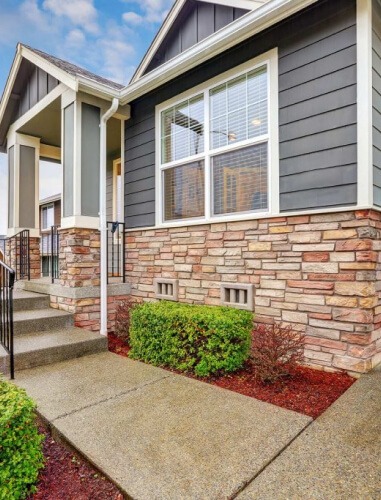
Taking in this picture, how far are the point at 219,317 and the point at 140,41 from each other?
1199 centimetres

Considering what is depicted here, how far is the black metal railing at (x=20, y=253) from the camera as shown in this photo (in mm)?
6266

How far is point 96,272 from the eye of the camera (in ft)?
16.1

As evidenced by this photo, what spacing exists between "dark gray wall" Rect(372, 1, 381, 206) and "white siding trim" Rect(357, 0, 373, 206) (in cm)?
15

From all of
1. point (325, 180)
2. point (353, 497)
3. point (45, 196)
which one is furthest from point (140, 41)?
point (353, 497)

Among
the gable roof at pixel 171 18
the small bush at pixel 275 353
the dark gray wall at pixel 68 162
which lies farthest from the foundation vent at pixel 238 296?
the gable roof at pixel 171 18

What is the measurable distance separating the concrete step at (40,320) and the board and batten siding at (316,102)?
3316 mm

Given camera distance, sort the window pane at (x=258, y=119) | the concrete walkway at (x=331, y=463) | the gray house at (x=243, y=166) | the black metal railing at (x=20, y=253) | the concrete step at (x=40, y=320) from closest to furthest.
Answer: the concrete walkway at (x=331, y=463), the gray house at (x=243, y=166), the window pane at (x=258, y=119), the concrete step at (x=40, y=320), the black metal railing at (x=20, y=253)

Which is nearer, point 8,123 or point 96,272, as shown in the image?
point 96,272

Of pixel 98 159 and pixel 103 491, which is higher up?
pixel 98 159

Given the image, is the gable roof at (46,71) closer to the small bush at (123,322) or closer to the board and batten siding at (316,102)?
the board and batten siding at (316,102)

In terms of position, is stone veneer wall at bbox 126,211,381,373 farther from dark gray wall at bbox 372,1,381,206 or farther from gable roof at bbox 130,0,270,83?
gable roof at bbox 130,0,270,83

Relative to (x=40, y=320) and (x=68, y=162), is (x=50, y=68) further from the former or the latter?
(x=40, y=320)

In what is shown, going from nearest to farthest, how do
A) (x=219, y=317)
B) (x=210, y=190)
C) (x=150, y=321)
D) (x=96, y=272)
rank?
1. (x=219, y=317)
2. (x=150, y=321)
3. (x=210, y=190)
4. (x=96, y=272)

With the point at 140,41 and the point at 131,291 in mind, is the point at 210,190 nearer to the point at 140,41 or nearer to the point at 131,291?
the point at 131,291
